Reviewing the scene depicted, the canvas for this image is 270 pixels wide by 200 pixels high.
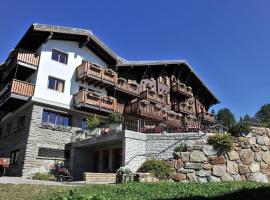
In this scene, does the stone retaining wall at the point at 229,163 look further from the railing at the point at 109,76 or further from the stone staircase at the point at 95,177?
the railing at the point at 109,76

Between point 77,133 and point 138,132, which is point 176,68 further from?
point 138,132

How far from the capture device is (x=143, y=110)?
31.3 m

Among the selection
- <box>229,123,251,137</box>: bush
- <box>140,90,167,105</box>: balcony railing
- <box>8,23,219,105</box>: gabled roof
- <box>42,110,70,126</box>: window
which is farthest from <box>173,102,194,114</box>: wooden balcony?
<box>229,123,251,137</box>: bush

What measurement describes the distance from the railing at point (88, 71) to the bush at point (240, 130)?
14039 millimetres

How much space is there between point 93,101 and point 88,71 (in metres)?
2.88

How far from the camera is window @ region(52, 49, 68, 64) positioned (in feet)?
94.0

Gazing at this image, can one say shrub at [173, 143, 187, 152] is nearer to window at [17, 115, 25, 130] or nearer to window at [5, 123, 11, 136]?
window at [17, 115, 25, 130]

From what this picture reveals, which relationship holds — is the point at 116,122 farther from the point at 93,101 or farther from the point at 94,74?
the point at 94,74

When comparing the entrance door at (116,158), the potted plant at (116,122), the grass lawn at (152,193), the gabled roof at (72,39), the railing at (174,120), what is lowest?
the grass lawn at (152,193)

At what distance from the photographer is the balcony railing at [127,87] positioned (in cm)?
3206

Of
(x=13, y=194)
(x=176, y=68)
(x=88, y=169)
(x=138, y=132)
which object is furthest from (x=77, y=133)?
(x=176, y=68)

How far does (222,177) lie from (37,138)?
15232 mm

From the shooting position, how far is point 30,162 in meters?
24.7

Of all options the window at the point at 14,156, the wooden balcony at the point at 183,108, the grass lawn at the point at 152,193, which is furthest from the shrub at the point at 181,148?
the wooden balcony at the point at 183,108
